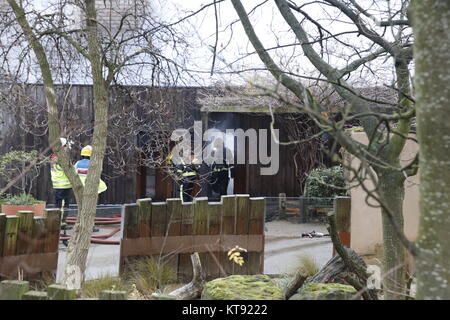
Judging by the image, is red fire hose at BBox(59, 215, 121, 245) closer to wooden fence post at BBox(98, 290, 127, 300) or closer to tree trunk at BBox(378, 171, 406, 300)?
tree trunk at BBox(378, 171, 406, 300)

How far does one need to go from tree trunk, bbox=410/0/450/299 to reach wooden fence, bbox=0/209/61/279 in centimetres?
485

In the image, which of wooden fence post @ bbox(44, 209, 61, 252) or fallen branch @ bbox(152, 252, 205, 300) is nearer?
fallen branch @ bbox(152, 252, 205, 300)

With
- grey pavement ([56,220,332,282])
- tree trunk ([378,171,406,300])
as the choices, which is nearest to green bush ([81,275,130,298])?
grey pavement ([56,220,332,282])

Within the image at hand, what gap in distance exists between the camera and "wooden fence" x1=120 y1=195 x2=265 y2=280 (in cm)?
694

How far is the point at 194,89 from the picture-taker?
14773 mm

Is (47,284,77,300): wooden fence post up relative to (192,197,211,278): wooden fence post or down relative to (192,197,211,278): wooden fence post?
down

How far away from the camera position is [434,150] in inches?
88.7

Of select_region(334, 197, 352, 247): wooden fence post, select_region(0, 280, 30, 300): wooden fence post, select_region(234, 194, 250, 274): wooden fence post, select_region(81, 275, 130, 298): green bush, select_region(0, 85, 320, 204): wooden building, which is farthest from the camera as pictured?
select_region(0, 85, 320, 204): wooden building

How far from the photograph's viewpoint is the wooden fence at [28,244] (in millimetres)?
6102

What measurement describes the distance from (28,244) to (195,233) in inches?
79.7
